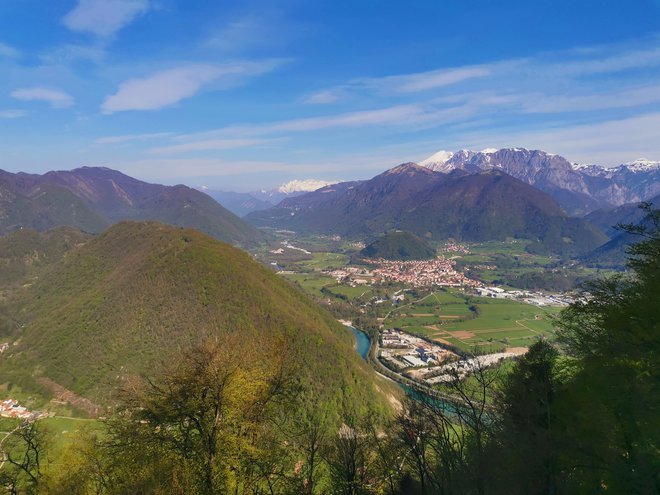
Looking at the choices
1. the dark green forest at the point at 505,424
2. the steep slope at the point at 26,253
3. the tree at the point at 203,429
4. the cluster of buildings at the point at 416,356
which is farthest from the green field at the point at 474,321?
the steep slope at the point at 26,253

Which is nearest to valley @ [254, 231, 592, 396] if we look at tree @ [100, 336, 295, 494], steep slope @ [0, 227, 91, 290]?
tree @ [100, 336, 295, 494]

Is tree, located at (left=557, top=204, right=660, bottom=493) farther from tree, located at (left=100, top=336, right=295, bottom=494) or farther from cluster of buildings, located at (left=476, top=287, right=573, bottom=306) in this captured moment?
cluster of buildings, located at (left=476, top=287, right=573, bottom=306)

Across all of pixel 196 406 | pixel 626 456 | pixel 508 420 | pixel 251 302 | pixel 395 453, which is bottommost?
→ pixel 251 302

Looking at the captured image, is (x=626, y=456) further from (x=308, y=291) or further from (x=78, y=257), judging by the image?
(x=308, y=291)

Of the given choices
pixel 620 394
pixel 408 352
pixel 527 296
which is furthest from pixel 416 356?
pixel 527 296

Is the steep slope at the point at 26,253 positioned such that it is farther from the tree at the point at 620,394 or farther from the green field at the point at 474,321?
the tree at the point at 620,394

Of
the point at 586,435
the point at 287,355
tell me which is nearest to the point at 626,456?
the point at 586,435

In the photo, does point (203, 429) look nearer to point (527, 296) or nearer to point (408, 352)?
point (408, 352)
